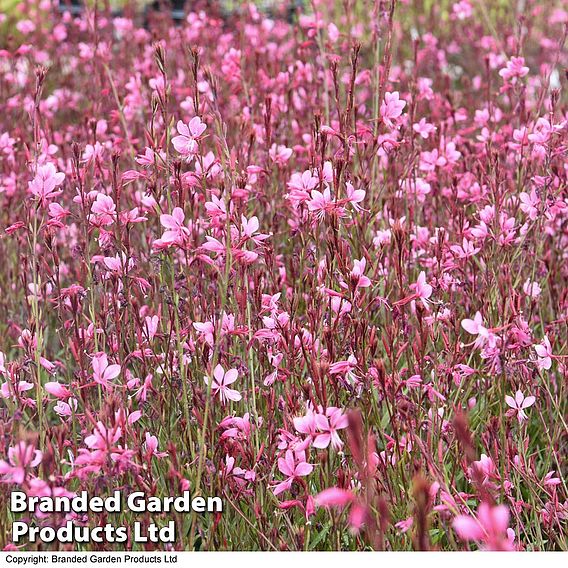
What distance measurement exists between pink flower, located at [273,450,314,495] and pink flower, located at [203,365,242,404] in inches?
8.2

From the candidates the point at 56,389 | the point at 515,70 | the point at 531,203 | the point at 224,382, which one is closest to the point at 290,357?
the point at 224,382

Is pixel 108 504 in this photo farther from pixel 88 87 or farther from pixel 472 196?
pixel 88 87

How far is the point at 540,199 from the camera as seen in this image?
2.53 m

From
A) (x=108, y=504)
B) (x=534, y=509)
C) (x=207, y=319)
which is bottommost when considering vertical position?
(x=534, y=509)

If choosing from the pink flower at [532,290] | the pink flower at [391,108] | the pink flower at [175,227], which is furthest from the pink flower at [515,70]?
the pink flower at [175,227]

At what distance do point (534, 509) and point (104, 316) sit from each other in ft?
3.69

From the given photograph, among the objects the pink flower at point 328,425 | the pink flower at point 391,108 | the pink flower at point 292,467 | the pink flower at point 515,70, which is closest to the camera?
the pink flower at point 328,425

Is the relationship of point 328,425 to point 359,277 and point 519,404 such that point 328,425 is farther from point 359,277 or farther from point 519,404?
point 519,404

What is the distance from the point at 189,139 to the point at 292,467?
805mm

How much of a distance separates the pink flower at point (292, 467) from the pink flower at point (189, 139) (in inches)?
28.7

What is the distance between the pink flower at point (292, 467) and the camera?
180 cm

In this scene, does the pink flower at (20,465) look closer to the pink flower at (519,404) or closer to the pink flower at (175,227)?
the pink flower at (175,227)

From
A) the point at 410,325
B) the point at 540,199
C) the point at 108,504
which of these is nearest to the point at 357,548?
the point at 108,504

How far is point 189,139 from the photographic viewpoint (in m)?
2.07
